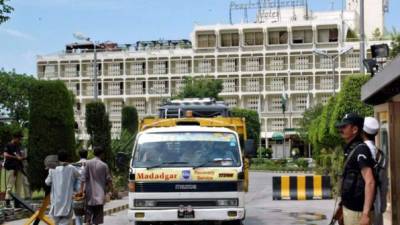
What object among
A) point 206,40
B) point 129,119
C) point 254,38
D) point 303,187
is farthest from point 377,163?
point 206,40

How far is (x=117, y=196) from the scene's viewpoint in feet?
81.1

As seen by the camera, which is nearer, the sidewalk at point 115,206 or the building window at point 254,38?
the sidewalk at point 115,206

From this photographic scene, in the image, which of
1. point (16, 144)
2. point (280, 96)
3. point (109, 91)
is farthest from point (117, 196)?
point (109, 91)

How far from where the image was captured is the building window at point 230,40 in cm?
9331

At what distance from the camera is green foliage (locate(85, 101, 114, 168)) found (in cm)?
2581

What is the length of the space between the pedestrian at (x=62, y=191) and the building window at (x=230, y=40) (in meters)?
81.8

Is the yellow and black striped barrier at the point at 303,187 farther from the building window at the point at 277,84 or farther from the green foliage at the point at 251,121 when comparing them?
the building window at the point at 277,84

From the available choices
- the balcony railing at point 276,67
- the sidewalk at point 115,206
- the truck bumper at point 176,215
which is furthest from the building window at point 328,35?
the truck bumper at point 176,215

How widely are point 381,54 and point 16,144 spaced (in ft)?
29.0

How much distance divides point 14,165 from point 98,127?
7.90 meters

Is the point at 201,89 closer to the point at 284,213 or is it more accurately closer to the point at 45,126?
the point at 45,126

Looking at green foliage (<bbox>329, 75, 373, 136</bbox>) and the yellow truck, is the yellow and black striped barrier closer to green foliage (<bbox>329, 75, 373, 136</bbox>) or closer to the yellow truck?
green foliage (<bbox>329, 75, 373, 136</bbox>)

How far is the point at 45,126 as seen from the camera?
20.5 meters

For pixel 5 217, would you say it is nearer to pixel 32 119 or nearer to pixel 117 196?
pixel 32 119
